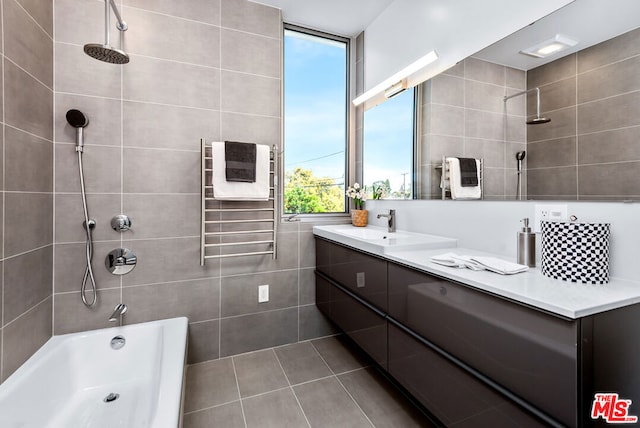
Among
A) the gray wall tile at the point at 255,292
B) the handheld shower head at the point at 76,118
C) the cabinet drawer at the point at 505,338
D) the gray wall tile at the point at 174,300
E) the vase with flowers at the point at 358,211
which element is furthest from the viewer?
the vase with flowers at the point at 358,211

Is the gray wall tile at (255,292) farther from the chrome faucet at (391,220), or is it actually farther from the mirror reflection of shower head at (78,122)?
the mirror reflection of shower head at (78,122)

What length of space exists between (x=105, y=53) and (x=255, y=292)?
1.65m

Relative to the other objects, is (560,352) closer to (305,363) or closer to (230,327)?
(305,363)

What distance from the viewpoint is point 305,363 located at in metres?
2.12

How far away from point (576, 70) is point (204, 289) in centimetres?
229

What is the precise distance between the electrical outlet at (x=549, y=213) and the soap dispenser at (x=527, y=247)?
59 mm

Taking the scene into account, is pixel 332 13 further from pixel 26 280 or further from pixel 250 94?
pixel 26 280

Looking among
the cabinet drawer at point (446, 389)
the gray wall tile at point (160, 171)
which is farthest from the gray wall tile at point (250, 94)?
the cabinet drawer at point (446, 389)

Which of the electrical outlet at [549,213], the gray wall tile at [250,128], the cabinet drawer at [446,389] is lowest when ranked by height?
the cabinet drawer at [446,389]

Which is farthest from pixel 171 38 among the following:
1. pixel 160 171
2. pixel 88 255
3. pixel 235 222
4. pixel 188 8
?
pixel 88 255

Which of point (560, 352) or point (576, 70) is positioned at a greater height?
point (576, 70)

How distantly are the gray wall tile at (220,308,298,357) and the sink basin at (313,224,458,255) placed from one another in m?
0.71

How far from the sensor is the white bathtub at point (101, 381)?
49.2 inches

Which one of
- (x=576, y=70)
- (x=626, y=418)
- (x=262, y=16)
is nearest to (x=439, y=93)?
(x=576, y=70)
